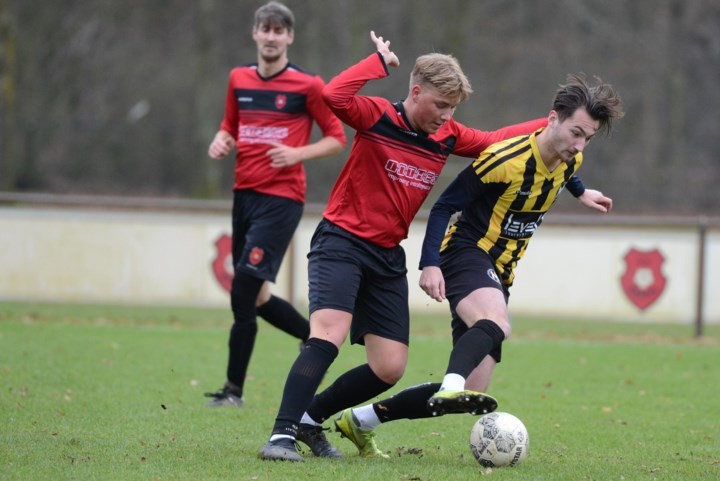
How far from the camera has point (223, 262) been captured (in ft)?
44.7

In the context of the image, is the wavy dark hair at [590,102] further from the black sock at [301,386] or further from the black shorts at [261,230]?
the black shorts at [261,230]

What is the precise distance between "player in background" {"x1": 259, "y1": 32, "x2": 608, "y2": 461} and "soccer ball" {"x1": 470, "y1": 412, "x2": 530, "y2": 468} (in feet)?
Answer: 1.72

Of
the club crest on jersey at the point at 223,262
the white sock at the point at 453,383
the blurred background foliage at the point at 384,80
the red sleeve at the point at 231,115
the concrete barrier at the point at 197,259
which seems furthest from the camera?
the blurred background foliage at the point at 384,80

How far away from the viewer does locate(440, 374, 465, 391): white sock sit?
15.6ft

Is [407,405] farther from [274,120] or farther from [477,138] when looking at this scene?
[274,120]

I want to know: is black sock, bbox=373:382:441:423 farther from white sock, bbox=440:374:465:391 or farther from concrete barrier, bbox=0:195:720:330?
concrete barrier, bbox=0:195:720:330

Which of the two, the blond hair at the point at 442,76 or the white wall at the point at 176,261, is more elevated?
the blond hair at the point at 442,76

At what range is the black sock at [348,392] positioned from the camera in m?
5.30

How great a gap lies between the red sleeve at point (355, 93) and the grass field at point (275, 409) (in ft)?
5.45

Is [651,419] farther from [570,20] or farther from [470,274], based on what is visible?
[570,20]

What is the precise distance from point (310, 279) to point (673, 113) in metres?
29.1

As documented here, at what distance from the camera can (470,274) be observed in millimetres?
5355

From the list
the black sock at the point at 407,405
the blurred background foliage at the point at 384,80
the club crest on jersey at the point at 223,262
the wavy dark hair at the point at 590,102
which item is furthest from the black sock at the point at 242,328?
the blurred background foliage at the point at 384,80

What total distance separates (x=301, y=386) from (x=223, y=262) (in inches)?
347
